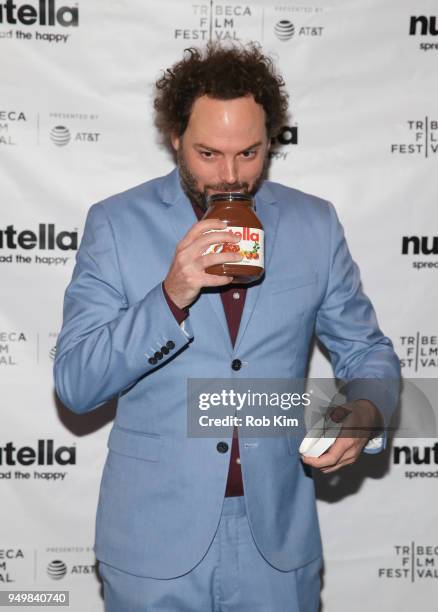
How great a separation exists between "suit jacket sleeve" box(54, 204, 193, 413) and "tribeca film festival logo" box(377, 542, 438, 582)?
1.43 metres

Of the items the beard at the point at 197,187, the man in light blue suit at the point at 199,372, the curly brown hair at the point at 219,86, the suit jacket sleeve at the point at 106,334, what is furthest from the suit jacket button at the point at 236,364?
the curly brown hair at the point at 219,86

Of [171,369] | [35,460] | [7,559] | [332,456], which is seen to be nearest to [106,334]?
[171,369]

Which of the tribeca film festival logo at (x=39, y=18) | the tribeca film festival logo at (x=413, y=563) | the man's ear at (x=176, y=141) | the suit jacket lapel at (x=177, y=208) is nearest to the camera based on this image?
the suit jacket lapel at (x=177, y=208)

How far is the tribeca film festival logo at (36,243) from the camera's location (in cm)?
243

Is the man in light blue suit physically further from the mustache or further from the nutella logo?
the nutella logo

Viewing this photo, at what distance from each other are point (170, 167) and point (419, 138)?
83 centimetres

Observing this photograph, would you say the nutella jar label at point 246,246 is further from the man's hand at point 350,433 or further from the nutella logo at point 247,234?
the man's hand at point 350,433

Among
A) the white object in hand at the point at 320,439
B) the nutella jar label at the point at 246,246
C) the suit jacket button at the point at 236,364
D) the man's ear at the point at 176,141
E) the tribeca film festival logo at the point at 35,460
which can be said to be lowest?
the tribeca film festival logo at the point at 35,460

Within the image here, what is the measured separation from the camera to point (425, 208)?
8.33 feet

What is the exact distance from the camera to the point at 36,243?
2.44 m

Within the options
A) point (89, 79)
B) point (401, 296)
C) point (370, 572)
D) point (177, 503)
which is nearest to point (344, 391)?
point (177, 503)

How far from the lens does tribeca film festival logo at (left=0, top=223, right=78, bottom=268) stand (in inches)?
95.5

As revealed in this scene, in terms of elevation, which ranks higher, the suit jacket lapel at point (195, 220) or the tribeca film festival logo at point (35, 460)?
the suit jacket lapel at point (195, 220)

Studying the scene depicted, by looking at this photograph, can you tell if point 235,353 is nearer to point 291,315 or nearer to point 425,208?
point 291,315
